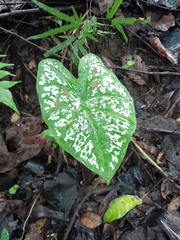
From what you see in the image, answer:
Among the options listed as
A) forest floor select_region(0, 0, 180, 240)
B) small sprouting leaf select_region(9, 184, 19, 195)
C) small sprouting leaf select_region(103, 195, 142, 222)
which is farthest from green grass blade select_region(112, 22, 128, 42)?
small sprouting leaf select_region(9, 184, 19, 195)

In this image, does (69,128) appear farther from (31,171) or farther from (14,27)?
(14,27)

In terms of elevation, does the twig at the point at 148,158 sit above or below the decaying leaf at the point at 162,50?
below

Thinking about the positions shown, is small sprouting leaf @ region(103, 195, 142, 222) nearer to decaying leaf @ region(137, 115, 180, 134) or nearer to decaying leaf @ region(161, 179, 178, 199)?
decaying leaf @ region(161, 179, 178, 199)

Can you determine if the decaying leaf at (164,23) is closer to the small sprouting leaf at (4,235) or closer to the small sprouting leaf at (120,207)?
the small sprouting leaf at (120,207)

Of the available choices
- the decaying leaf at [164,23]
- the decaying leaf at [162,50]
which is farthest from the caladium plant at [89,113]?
the decaying leaf at [164,23]

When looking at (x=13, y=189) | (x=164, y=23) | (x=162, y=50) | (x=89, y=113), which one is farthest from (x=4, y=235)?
(x=164, y=23)
